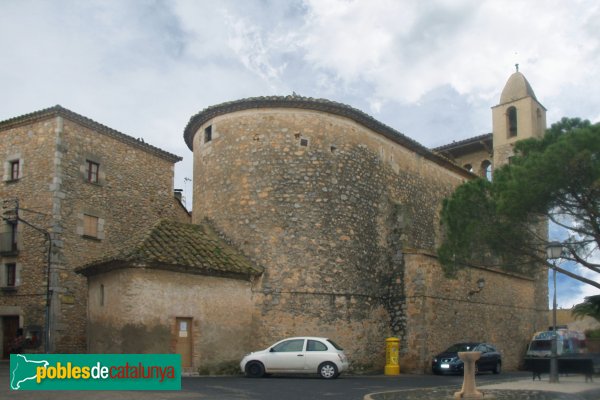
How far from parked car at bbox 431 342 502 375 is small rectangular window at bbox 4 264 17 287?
16.2 metres

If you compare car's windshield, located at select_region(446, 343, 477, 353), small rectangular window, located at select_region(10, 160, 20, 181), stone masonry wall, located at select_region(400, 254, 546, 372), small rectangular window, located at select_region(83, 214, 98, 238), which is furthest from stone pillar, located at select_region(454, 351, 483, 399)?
small rectangular window, located at select_region(10, 160, 20, 181)

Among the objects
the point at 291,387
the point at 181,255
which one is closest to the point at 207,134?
the point at 181,255

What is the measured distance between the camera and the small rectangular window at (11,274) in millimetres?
25016

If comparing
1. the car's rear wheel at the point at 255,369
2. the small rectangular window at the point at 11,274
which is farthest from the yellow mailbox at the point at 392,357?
the small rectangular window at the point at 11,274

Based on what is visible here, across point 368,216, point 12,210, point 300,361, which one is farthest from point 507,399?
point 12,210

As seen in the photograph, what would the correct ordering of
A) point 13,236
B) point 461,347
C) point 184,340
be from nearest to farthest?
point 184,340 < point 461,347 < point 13,236

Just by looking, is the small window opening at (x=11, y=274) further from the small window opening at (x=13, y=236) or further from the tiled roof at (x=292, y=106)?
the tiled roof at (x=292, y=106)

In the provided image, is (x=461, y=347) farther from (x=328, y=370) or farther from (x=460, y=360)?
(x=328, y=370)

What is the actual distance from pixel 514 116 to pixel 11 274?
89.7 feet

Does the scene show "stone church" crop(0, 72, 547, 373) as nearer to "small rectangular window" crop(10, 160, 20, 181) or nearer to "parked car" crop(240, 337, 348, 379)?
"parked car" crop(240, 337, 348, 379)

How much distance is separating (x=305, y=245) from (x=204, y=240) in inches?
135

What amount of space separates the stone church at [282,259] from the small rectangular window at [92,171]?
0.55m

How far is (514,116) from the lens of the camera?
121 ft

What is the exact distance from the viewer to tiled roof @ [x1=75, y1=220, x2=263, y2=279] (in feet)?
61.4
